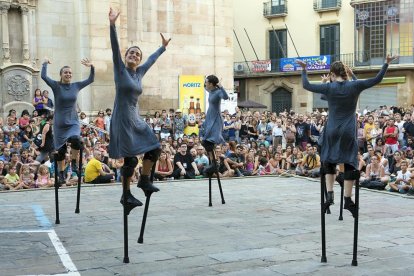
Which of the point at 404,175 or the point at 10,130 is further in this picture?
the point at 10,130

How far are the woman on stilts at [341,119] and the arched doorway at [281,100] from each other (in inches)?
1299

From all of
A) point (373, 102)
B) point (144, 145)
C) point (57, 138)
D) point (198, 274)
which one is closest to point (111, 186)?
point (57, 138)

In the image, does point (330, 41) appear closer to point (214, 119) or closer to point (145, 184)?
point (214, 119)

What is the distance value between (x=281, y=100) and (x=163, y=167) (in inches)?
1023

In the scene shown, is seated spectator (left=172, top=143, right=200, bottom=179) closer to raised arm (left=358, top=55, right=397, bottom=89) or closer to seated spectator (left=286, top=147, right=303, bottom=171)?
seated spectator (left=286, top=147, right=303, bottom=171)

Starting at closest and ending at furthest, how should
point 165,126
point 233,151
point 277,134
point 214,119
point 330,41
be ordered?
point 214,119, point 233,151, point 165,126, point 277,134, point 330,41

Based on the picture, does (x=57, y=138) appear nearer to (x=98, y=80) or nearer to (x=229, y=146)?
(x=229, y=146)

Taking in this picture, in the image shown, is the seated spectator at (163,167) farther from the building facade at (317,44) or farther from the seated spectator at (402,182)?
the building facade at (317,44)

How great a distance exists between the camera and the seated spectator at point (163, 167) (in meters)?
15.2

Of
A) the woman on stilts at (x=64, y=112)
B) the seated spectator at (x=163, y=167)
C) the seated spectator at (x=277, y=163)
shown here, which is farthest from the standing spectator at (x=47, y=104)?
the woman on stilts at (x=64, y=112)

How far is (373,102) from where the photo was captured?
3638 centimetres

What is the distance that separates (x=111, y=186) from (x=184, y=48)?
38.8ft

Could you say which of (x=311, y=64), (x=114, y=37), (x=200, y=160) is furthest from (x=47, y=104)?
(x=311, y=64)

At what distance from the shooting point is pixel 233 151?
1738 centimetres
